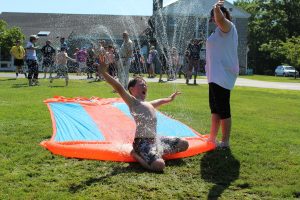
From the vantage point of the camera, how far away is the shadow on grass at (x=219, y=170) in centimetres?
416

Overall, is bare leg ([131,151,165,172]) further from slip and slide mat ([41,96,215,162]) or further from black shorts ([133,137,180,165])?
slip and slide mat ([41,96,215,162])

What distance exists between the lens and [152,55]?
72.2ft

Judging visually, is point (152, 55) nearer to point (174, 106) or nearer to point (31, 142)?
point (174, 106)

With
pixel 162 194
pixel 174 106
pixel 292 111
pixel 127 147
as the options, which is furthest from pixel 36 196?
pixel 292 111

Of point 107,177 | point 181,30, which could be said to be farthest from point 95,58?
point 181,30

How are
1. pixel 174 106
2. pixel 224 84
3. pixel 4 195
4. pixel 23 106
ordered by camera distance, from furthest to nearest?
pixel 174 106 → pixel 23 106 → pixel 224 84 → pixel 4 195

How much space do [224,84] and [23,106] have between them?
458 cm

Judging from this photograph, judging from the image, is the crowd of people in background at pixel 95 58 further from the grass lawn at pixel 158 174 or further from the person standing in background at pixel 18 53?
the grass lawn at pixel 158 174

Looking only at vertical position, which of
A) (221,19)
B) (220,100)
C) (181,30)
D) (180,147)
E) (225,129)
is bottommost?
(180,147)

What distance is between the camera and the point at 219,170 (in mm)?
4684

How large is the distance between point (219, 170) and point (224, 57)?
1.46m

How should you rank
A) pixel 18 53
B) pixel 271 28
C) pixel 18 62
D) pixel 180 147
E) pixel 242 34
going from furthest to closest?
pixel 271 28 → pixel 242 34 → pixel 18 62 → pixel 18 53 → pixel 180 147

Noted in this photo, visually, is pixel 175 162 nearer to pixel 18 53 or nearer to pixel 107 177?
pixel 107 177

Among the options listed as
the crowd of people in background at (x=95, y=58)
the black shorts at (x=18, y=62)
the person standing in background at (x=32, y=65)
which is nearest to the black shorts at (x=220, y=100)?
the crowd of people in background at (x=95, y=58)
